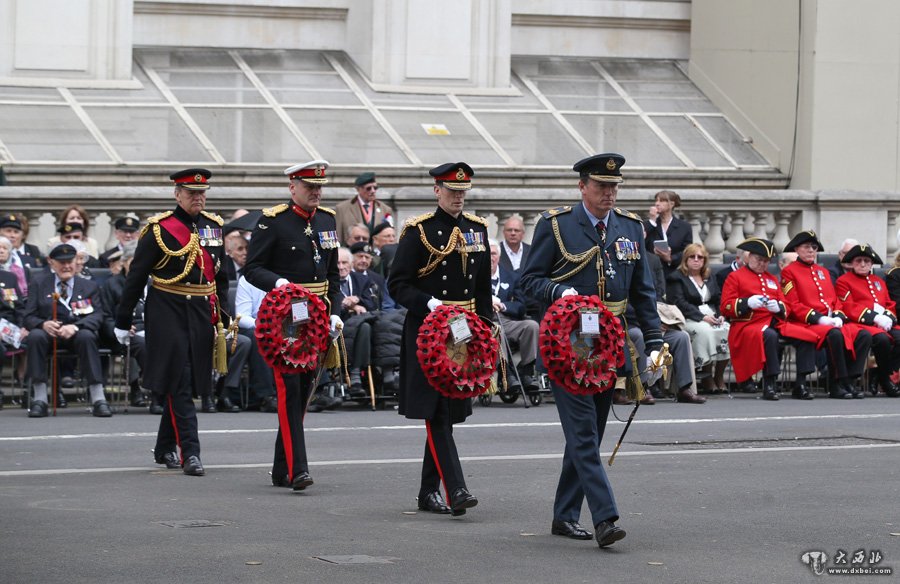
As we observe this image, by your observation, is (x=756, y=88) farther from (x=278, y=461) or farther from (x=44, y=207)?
(x=278, y=461)

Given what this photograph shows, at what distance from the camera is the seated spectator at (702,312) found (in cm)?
2028

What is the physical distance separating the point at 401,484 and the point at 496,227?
1208 cm

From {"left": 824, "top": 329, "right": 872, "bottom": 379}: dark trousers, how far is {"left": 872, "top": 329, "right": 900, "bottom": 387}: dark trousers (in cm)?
22

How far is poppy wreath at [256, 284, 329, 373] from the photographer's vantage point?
12.2 meters

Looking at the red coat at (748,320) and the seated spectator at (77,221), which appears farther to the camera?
the red coat at (748,320)

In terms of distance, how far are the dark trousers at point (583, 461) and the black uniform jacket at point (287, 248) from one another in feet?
9.43

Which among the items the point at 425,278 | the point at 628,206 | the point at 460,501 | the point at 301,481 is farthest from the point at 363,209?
the point at 460,501

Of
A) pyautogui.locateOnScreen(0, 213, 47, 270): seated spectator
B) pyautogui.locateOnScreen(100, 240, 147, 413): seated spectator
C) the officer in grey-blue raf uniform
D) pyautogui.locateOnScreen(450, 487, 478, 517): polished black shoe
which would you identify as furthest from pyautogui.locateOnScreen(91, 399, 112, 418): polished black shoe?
the officer in grey-blue raf uniform

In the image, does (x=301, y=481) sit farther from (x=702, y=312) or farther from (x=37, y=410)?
(x=702, y=312)

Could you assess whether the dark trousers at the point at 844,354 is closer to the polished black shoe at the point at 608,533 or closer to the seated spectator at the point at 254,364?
the seated spectator at the point at 254,364

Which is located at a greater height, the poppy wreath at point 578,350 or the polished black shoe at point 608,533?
Answer: the poppy wreath at point 578,350

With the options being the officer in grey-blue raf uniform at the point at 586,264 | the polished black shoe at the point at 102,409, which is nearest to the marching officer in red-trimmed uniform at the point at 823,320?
the polished black shoe at the point at 102,409

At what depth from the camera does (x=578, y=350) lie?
9938 mm

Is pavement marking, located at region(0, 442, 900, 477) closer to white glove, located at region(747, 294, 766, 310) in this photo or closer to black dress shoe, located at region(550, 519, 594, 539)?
black dress shoe, located at region(550, 519, 594, 539)
